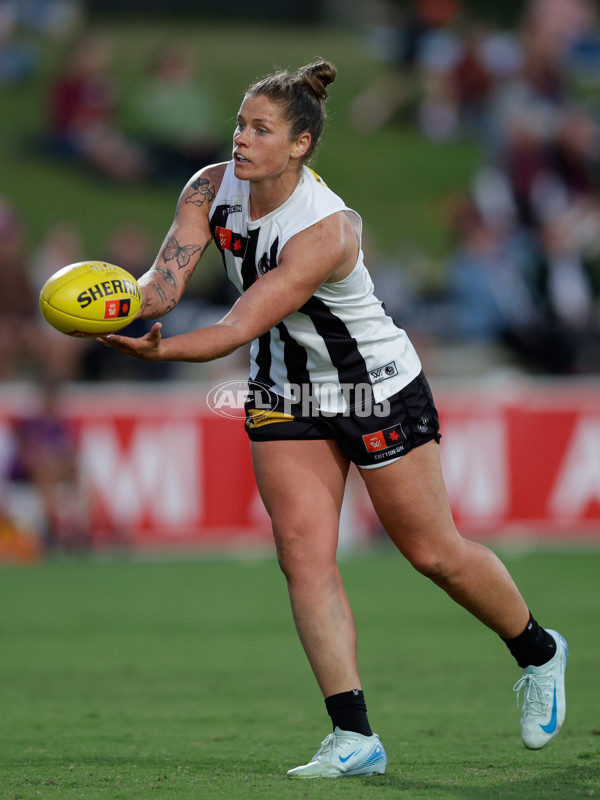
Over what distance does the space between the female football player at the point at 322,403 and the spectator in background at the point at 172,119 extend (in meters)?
11.6

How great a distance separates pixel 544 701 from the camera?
4625 mm

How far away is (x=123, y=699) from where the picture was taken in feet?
19.1

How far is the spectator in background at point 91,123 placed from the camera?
15.9m

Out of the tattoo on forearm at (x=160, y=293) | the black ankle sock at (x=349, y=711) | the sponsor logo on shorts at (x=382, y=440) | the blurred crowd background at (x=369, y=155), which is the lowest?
the black ankle sock at (x=349, y=711)

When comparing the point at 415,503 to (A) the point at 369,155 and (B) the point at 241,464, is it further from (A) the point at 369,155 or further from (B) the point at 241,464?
(A) the point at 369,155

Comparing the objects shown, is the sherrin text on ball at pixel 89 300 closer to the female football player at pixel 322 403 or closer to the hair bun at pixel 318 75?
the female football player at pixel 322 403

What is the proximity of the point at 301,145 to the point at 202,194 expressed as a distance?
0.47m

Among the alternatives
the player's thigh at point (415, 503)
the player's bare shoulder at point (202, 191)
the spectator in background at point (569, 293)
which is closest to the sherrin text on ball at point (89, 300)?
the player's bare shoulder at point (202, 191)

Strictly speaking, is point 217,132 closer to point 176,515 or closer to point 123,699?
point 176,515

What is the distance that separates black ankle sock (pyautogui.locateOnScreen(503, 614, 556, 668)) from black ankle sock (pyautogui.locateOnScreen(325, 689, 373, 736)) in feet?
2.22

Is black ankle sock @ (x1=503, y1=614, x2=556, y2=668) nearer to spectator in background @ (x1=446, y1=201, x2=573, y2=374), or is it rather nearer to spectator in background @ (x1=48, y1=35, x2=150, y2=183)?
spectator in background @ (x1=446, y1=201, x2=573, y2=374)

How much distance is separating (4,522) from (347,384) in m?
7.72

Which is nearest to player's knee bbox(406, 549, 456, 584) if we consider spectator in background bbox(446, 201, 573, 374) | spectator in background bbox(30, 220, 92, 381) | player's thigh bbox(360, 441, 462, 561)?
player's thigh bbox(360, 441, 462, 561)

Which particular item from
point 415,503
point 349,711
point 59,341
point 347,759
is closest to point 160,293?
point 415,503
